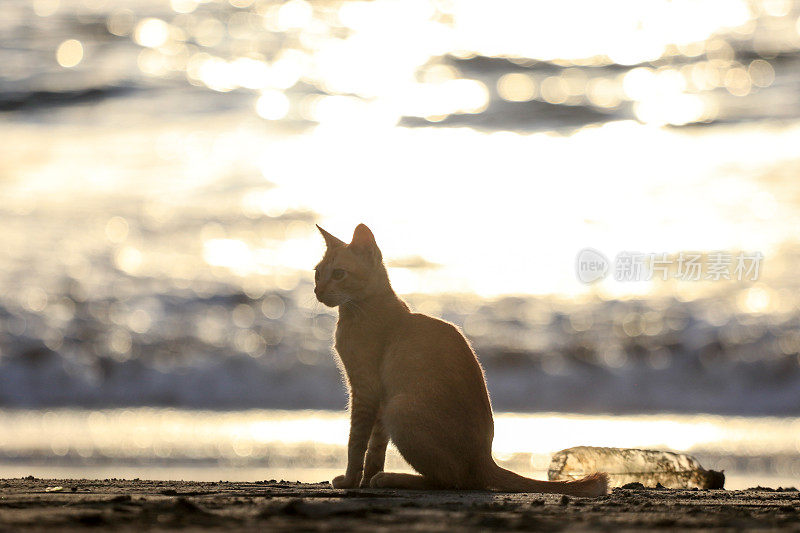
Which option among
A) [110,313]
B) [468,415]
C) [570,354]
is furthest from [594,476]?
[110,313]

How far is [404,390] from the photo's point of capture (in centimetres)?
550

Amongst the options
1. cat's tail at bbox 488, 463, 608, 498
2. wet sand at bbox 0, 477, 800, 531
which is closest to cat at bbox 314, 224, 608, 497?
cat's tail at bbox 488, 463, 608, 498

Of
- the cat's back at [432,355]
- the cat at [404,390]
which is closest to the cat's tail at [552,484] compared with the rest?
the cat at [404,390]

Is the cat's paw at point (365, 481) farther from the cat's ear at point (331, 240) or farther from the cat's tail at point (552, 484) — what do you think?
the cat's ear at point (331, 240)

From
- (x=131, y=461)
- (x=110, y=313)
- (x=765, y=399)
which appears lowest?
(x=131, y=461)

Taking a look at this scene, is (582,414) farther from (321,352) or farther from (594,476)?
(594,476)

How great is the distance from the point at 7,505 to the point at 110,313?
15319 mm

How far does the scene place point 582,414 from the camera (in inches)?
635

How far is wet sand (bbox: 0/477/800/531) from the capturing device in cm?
353

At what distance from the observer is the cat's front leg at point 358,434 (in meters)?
5.73

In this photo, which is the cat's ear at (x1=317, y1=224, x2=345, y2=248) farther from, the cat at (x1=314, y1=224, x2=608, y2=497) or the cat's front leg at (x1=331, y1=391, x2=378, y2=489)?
the cat's front leg at (x1=331, y1=391, x2=378, y2=489)

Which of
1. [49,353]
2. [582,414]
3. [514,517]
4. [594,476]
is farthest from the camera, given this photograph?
[49,353]

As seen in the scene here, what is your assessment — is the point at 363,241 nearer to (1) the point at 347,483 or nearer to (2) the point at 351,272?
(2) the point at 351,272

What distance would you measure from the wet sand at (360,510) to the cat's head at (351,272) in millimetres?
1126
